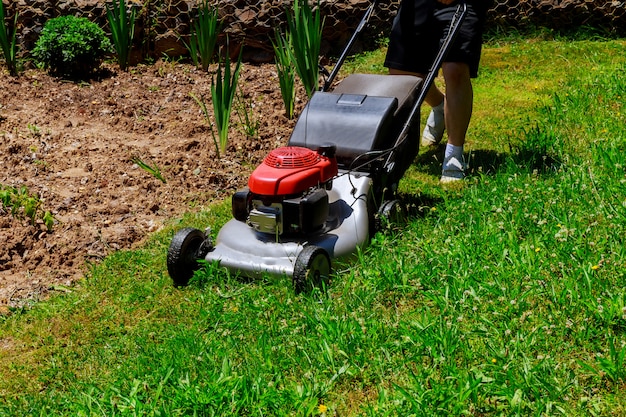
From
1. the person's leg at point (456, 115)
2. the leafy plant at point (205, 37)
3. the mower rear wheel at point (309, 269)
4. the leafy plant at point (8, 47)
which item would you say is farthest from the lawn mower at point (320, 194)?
the leafy plant at point (8, 47)

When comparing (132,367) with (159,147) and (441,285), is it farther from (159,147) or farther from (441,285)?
(159,147)

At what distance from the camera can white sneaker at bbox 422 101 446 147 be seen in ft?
15.2

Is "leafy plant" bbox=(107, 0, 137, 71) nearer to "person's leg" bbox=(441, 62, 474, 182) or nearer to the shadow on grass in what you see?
the shadow on grass

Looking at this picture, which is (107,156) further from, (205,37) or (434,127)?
(434,127)

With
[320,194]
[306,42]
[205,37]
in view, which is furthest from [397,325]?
[205,37]

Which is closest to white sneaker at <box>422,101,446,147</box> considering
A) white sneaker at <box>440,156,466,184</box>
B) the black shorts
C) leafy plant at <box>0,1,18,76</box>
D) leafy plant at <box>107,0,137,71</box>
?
the black shorts

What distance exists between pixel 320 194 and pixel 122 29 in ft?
10.8

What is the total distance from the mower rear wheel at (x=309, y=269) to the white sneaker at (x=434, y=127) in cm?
176

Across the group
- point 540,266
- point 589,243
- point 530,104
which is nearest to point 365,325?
point 540,266

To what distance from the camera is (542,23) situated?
6402 millimetres

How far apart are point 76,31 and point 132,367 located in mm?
3904

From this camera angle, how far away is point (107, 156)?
15.7 ft

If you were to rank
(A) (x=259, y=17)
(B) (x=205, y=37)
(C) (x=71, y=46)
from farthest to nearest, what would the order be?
(A) (x=259, y=17)
(C) (x=71, y=46)
(B) (x=205, y=37)

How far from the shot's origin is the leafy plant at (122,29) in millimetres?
5812
